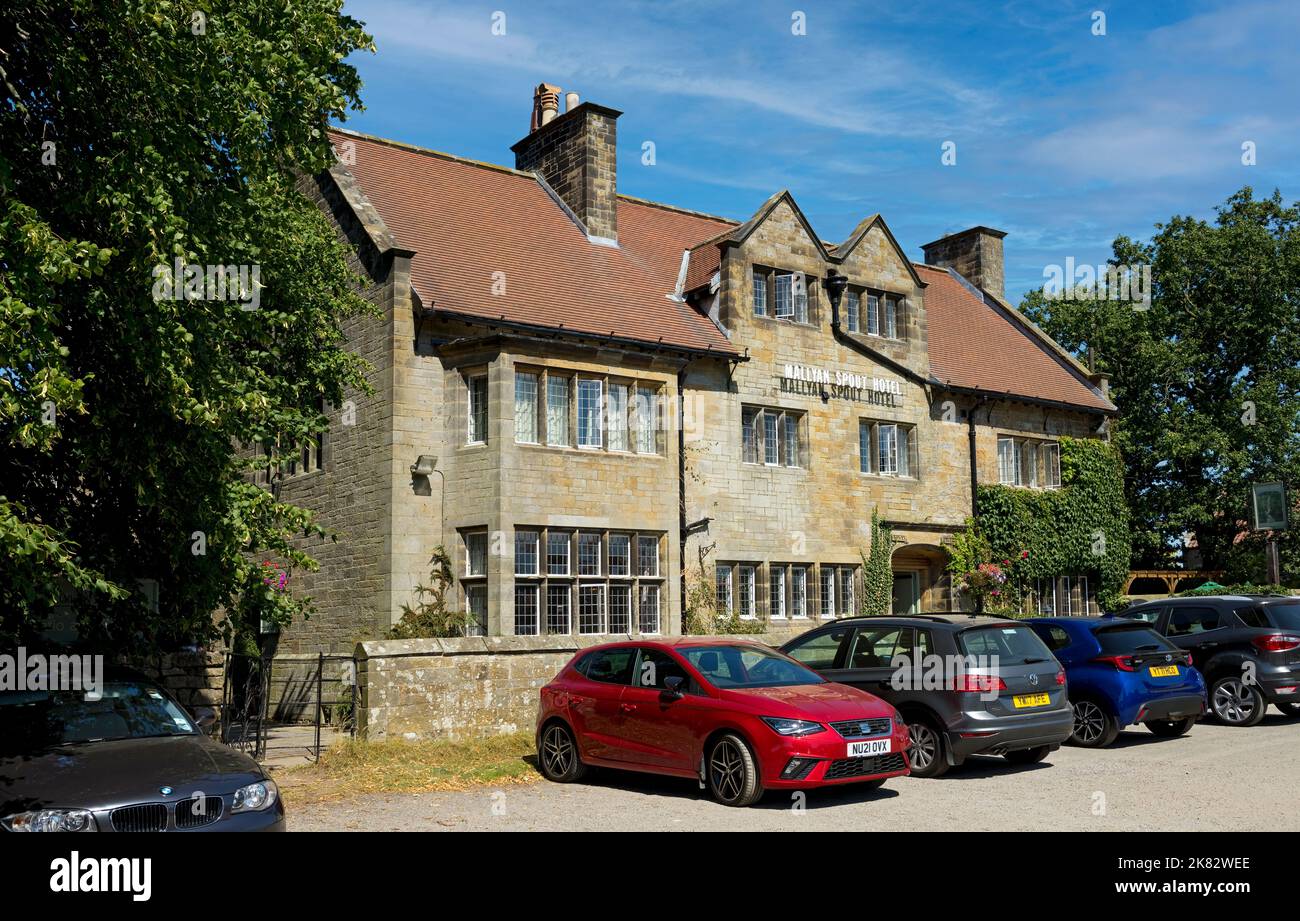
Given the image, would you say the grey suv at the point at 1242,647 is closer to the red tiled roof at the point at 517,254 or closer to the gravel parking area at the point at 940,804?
the gravel parking area at the point at 940,804

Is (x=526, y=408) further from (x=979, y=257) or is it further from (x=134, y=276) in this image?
(x=979, y=257)

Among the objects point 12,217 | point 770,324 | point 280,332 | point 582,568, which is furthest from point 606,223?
point 12,217

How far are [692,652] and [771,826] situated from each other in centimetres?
269

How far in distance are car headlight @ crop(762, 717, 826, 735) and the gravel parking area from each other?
2.27 feet

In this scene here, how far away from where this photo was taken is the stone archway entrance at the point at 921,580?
95.9ft

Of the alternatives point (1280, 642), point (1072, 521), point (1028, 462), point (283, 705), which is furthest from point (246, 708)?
point (1072, 521)

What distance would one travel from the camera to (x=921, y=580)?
97.8ft

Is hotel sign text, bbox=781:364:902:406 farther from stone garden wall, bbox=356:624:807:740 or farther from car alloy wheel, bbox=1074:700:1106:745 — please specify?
car alloy wheel, bbox=1074:700:1106:745

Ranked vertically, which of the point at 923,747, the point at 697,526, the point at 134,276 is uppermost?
the point at 134,276

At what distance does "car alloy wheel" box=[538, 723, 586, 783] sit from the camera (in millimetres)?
13234

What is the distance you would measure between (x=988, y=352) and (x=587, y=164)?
509 inches

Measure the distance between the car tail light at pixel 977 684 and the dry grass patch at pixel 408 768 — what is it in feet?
16.0

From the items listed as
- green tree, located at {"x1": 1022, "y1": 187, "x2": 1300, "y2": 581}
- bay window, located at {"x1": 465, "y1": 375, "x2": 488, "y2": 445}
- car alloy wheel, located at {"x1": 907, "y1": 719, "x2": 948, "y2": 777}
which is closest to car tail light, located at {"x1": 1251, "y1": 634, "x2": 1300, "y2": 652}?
car alloy wheel, located at {"x1": 907, "y1": 719, "x2": 948, "y2": 777}

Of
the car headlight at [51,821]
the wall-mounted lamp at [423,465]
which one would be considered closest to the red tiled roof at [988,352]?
the wall-mounted lamp at [423,465]
